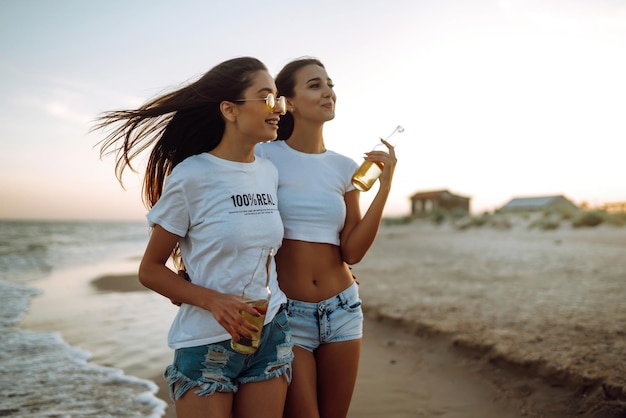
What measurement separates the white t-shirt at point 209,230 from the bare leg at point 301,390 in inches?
22.4

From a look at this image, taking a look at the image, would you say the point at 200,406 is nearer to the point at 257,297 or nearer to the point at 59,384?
the point at 257,297

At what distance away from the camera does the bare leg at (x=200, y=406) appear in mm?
1906

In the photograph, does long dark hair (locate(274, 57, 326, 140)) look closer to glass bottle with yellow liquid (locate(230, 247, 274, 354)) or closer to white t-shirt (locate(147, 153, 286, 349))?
white t-shirt (locate(147, 153, 286, 349))

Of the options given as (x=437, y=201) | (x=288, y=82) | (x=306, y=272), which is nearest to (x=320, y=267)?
(x=306, y=272)

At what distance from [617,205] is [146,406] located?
25516mm

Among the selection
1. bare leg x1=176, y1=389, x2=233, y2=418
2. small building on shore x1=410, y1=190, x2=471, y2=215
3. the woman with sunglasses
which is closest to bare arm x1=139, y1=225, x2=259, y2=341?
the woman with sunglasses

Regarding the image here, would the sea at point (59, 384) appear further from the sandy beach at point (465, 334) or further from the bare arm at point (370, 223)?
the bare arm at point (370, 223)

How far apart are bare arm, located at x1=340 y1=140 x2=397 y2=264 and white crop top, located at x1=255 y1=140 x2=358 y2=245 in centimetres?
7

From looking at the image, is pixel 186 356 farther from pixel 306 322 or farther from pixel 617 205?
pixel 617 205

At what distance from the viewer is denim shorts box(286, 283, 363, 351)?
8.06ft

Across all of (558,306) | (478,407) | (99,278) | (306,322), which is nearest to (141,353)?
(478,407)

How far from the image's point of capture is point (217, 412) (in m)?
1.92

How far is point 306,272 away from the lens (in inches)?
99.0

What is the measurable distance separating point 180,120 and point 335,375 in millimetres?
1414
